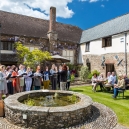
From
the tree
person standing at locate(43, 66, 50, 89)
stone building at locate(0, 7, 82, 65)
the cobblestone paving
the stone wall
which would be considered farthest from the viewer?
stone building at locate(0, 7, 82, 65)

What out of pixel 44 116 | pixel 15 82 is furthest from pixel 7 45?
pixel 44 116

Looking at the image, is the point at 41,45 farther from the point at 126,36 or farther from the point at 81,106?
the point at 81,106

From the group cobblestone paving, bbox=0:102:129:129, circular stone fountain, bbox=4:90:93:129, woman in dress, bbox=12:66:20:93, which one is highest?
woman in dress, bbox=12:66:20:93

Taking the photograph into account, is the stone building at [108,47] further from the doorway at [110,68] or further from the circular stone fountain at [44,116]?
the circular stone fountain at [44,116]

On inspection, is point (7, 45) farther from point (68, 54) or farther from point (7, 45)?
point (68, 54)

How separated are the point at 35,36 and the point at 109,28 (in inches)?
377

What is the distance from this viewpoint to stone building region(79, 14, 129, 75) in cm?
1812

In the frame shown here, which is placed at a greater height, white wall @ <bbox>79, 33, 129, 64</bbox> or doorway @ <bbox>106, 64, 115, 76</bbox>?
white wall @ <bbox>79, 33, 129, 64</bbox>

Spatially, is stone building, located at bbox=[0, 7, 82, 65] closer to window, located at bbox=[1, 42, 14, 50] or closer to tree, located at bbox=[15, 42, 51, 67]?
window, located at bbox=[1, 42, 14, 50]

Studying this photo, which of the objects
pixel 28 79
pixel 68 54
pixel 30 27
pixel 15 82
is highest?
pixel 30 27

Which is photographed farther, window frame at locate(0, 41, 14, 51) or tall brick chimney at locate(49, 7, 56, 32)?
tall brick chimney at locate(49, 7, 56, 32)

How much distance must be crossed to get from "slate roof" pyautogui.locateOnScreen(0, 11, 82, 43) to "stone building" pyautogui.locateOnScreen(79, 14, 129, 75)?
270 cm

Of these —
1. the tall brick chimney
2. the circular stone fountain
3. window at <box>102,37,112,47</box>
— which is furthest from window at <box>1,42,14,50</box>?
the circular stone fountain

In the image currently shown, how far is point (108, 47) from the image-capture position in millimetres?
20125
